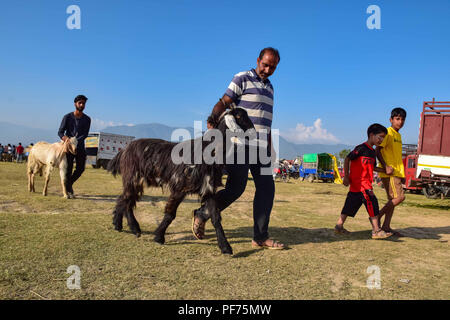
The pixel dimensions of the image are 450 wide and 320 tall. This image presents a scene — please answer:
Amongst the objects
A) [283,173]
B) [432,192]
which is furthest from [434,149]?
[283,173]

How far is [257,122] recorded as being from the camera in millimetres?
3658

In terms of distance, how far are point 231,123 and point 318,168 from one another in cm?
2792

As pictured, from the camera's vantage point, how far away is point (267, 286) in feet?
8.39

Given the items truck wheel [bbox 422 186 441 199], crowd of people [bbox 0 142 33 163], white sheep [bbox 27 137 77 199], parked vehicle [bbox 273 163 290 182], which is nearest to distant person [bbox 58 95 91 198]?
white sheep [bbox 27 137 77 199]

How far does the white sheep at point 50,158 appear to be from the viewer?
277 inches

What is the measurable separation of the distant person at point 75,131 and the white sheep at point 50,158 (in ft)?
0.35

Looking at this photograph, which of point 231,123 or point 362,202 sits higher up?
point 231,123

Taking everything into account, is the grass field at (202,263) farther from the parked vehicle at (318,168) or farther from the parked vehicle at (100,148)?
the parked vehicle at (100,148)

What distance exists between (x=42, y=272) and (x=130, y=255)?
0.84 m

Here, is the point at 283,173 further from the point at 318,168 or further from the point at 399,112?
the point at 399,112

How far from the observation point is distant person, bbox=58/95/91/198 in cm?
707

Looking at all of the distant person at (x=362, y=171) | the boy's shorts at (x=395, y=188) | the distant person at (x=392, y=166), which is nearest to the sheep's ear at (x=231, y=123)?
the distant person at (x=362, y=171)
